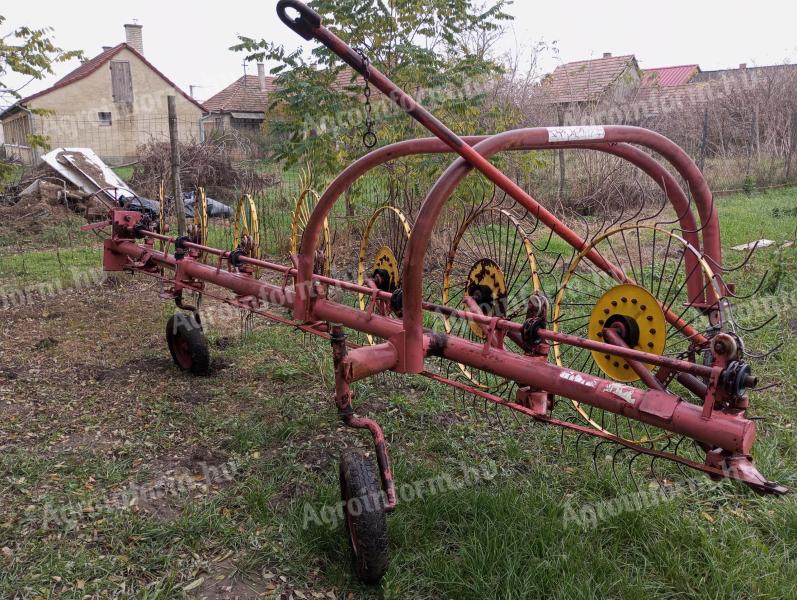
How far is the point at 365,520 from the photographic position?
2.22 metres

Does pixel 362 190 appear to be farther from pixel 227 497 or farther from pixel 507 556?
pixel 507 556

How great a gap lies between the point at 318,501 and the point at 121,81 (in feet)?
88.2

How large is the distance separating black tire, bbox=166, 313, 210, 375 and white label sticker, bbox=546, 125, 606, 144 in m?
3.07

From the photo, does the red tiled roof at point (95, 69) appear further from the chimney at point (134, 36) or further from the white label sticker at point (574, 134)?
the white label sticker at point (574, 134)

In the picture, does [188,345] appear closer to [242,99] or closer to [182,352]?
[182,352]

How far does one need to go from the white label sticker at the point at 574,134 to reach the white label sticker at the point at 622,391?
96 centimetres

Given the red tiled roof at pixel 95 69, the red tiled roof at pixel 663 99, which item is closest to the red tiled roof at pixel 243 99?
the red tiled roof at pixel 95 69

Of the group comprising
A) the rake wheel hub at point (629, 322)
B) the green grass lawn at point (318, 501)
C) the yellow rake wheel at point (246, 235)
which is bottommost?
the green grass lawn at point (318, 501)

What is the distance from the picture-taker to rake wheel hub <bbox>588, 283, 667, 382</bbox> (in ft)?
6.77

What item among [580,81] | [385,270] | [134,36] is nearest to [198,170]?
[580,81]

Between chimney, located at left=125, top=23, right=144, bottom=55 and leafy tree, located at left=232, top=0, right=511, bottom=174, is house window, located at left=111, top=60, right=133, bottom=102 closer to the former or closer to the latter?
chimney, located at left=125, top=23, right=144, bottom=55

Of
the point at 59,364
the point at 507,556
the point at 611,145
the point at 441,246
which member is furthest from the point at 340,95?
the point at 507,556

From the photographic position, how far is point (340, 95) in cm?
696

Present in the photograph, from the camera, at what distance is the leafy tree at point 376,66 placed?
6734mm
